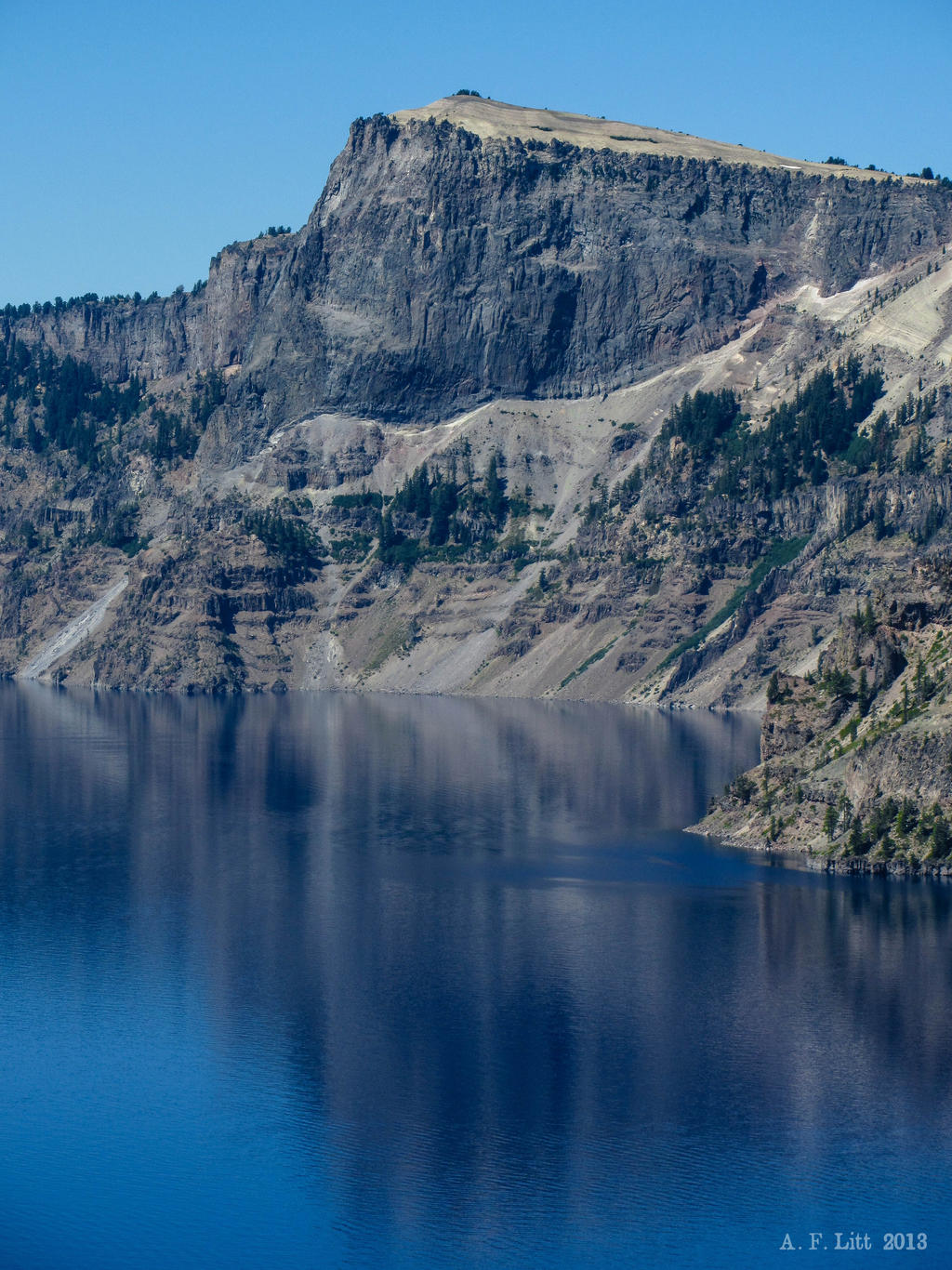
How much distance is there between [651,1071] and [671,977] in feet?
63.2

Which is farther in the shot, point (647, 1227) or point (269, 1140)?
point (269, 1140)

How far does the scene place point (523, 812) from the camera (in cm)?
18712

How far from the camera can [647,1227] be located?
75500 mm

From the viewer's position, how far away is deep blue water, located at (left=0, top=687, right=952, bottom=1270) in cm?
7625

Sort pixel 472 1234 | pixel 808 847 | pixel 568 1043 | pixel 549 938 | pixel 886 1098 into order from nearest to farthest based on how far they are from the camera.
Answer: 1. pixel 472 1234
2. pixel 886 1098
3. pixel 568 1043
4. pixel 549 938
5. pixel 808 847

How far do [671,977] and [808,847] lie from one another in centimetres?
4129

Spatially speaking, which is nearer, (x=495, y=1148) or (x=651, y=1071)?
(x=495, y=1148)

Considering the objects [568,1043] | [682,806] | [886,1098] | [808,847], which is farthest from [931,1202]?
[682,806]

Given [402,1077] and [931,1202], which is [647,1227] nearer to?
[931,1202]

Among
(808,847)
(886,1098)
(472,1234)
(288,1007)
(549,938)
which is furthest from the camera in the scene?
(808,847)

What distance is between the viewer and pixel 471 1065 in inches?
3718

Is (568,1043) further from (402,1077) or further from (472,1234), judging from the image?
(472,1234)

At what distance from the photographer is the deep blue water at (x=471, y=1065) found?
76.2m

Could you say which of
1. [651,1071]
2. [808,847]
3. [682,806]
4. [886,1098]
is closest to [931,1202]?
[886,1098]
